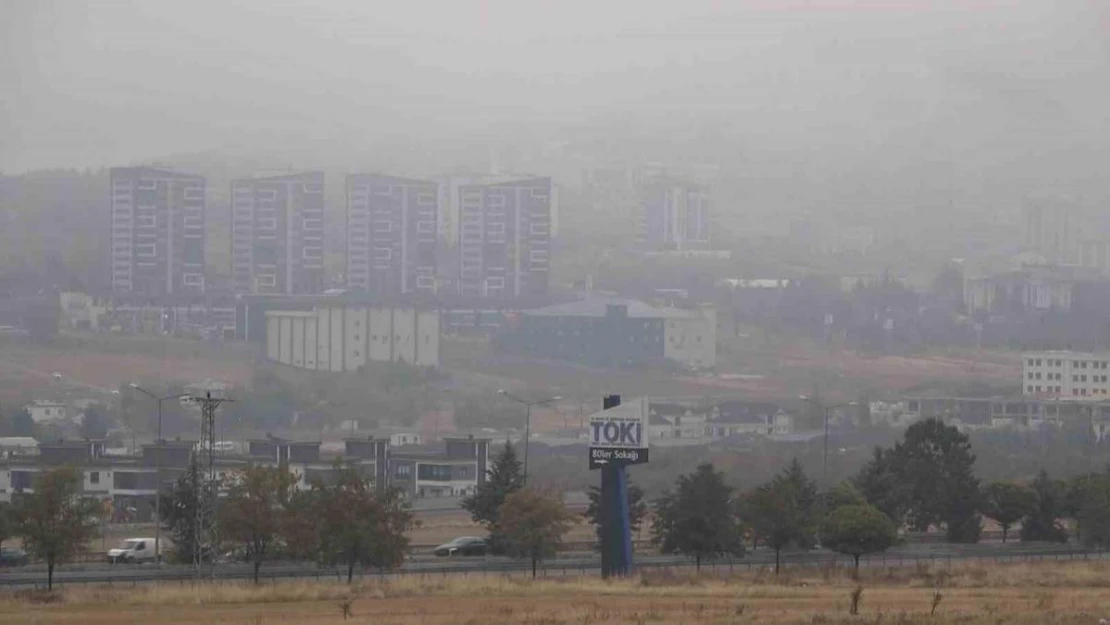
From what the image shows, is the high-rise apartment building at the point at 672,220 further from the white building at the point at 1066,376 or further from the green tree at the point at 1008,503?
the green tree at the point at 1008,503

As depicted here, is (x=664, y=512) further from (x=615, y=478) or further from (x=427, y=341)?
(x=427, y=341)

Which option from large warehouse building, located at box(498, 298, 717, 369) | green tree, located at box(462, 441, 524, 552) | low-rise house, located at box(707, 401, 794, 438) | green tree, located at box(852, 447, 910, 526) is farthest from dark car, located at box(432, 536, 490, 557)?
large warehouse building, located at box(498, 298, 717, 369)

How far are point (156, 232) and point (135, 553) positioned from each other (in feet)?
223

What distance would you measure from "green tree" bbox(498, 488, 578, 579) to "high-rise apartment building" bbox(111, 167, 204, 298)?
2698 inches

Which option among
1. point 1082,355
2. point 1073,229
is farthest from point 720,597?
point 1073,229

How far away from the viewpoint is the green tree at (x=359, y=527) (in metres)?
33.7

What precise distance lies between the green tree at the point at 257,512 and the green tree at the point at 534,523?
12.8ft

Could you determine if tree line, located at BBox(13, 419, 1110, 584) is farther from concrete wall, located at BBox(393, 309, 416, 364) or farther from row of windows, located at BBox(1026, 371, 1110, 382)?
concrete wall, located at BBox(393, 309, 416, 364)

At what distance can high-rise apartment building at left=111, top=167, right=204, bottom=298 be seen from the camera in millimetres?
104562

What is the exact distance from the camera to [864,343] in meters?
104

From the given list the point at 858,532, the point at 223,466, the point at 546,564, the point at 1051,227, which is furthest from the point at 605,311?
the point at 858,532

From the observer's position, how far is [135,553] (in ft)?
127

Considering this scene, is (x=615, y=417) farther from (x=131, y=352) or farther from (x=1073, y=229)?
(x=1073, y=229)

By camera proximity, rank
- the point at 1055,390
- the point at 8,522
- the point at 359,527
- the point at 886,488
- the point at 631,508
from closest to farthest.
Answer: the point at 8,522, the point at 359,527, the point at 631,508, the point at 886,488, the point at 1055,390
